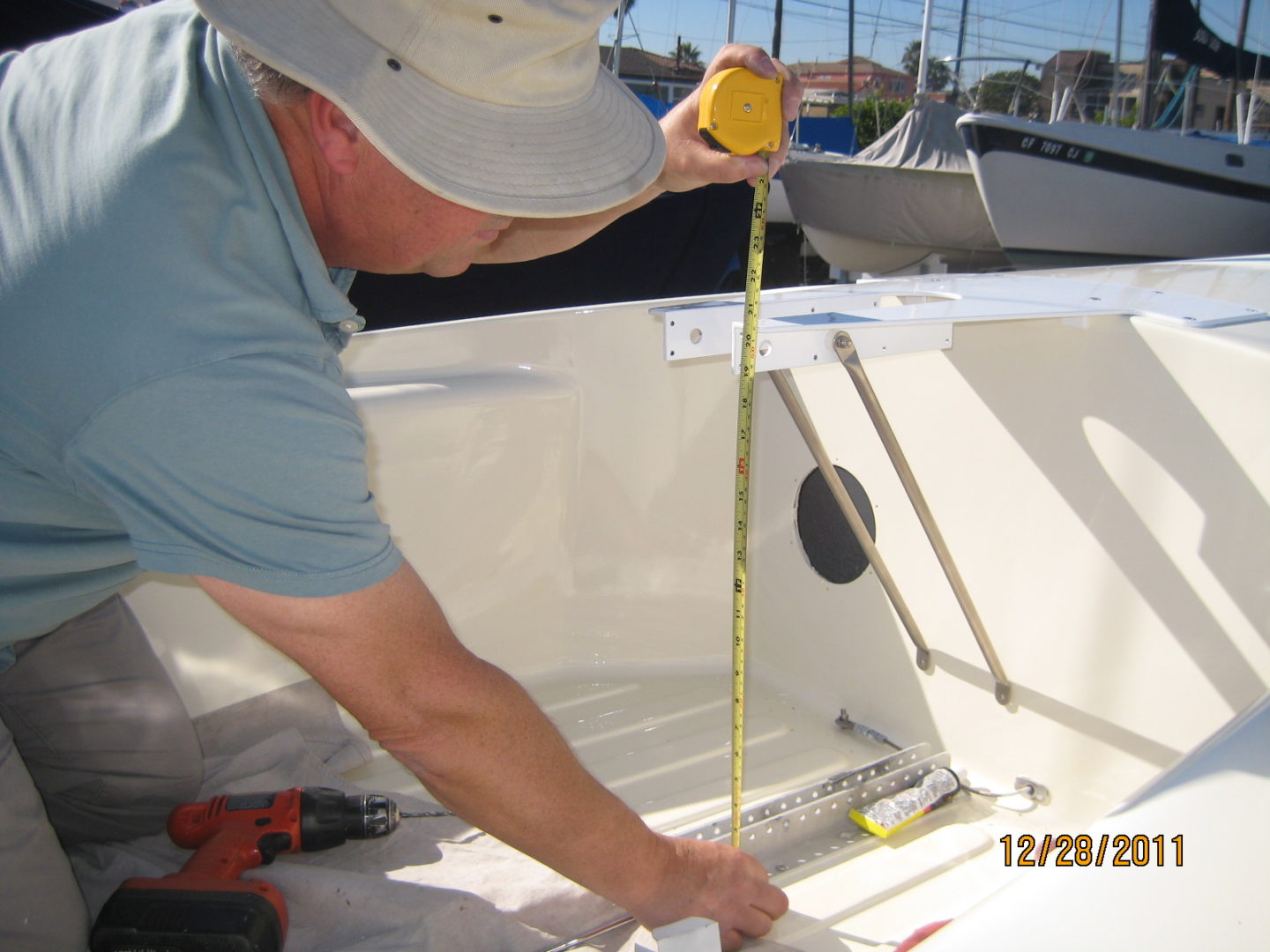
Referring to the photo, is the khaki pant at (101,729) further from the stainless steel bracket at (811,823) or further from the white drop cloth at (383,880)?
the stainless steel bracket at (811,823)

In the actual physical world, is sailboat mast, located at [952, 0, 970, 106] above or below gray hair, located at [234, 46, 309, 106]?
above

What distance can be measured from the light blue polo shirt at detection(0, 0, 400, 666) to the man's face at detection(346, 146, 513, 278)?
65 millimetres

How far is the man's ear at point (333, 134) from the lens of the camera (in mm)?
779

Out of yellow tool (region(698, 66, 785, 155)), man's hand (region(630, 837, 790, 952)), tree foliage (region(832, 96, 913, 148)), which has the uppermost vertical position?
tree foliage (region(832, 96, 913, 148))

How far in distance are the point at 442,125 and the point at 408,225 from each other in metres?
0.12

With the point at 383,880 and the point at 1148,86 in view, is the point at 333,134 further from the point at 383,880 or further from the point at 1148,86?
the point at 1148,86

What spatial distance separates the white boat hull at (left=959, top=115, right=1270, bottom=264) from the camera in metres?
6.47

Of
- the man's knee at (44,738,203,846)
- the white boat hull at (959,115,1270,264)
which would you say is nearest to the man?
the man's knee at (44,738,203,846)

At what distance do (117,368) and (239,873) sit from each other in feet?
2.74

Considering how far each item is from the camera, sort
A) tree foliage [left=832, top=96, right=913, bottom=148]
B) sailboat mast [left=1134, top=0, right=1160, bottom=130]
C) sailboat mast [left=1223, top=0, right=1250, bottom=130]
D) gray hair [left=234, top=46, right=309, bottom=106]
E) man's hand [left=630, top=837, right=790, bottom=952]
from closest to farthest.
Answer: gray hair [left=234, top=46, right=309, bottom=106]
man's hand [left=630, top=837, right=790, bottom=952]
sailboat mast [left=1223, top=0, right=1250, bottom=130]
sailboat mast [left=1134, top=0, right=1160, bottom=130]
tree foliage [left=832, top=96, right=913, bottom=148]

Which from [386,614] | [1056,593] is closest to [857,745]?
[1056,593]

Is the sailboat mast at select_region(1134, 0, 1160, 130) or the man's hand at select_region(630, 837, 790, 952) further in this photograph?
the sailboat mast at select_region(1134, 0, 1160, 130)

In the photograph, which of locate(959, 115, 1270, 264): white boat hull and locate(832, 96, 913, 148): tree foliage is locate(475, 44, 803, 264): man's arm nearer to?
locate(959, 115, 1270, 264): white boat hull

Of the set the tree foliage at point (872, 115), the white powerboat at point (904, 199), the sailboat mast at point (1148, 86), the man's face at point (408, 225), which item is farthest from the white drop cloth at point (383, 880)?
the tree foliage at point (872, 115)
